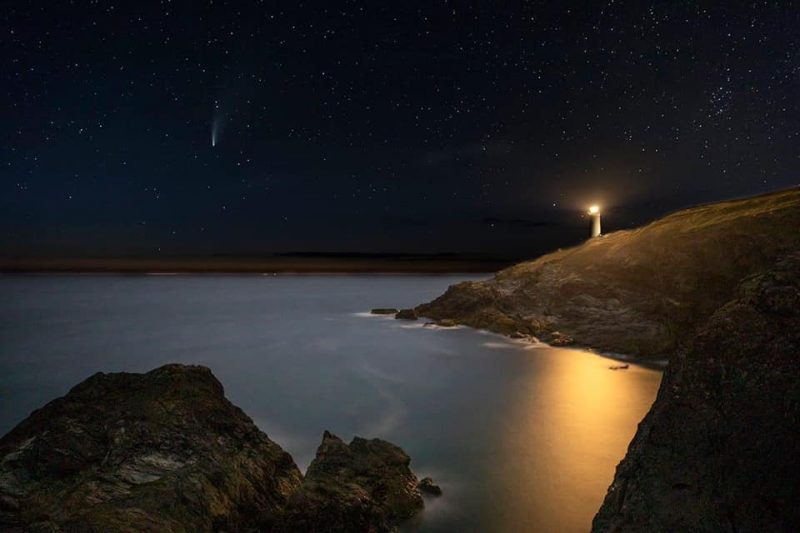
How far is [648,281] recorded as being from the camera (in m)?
24.3

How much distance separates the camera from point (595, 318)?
83.9 ft

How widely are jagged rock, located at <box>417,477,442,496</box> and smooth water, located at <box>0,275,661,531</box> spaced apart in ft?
0.90

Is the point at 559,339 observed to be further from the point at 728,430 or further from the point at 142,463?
the point at 142,463

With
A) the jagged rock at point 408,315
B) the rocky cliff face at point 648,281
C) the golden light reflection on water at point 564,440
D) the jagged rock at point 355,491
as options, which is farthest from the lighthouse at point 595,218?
the jagged rock at point 355,491

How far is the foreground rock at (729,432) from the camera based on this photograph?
163 inches

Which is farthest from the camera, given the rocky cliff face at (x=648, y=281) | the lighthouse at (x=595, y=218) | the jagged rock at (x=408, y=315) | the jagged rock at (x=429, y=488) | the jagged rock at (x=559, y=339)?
the lighthouse at (x=595, y=218)

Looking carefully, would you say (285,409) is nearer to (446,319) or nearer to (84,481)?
(84,481)

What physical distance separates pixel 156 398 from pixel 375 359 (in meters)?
17.6

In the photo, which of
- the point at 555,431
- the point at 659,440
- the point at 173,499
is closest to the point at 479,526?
the point at 659,440

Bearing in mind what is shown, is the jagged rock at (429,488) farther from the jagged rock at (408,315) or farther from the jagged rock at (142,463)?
the jagged rock at (408,315)

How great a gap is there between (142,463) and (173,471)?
454 millimetres

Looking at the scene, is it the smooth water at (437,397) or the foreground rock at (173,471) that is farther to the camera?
the smooth water at (437,397)

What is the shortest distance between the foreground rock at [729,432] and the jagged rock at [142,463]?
15.8 ft

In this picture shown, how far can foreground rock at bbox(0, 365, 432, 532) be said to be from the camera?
197 inches
